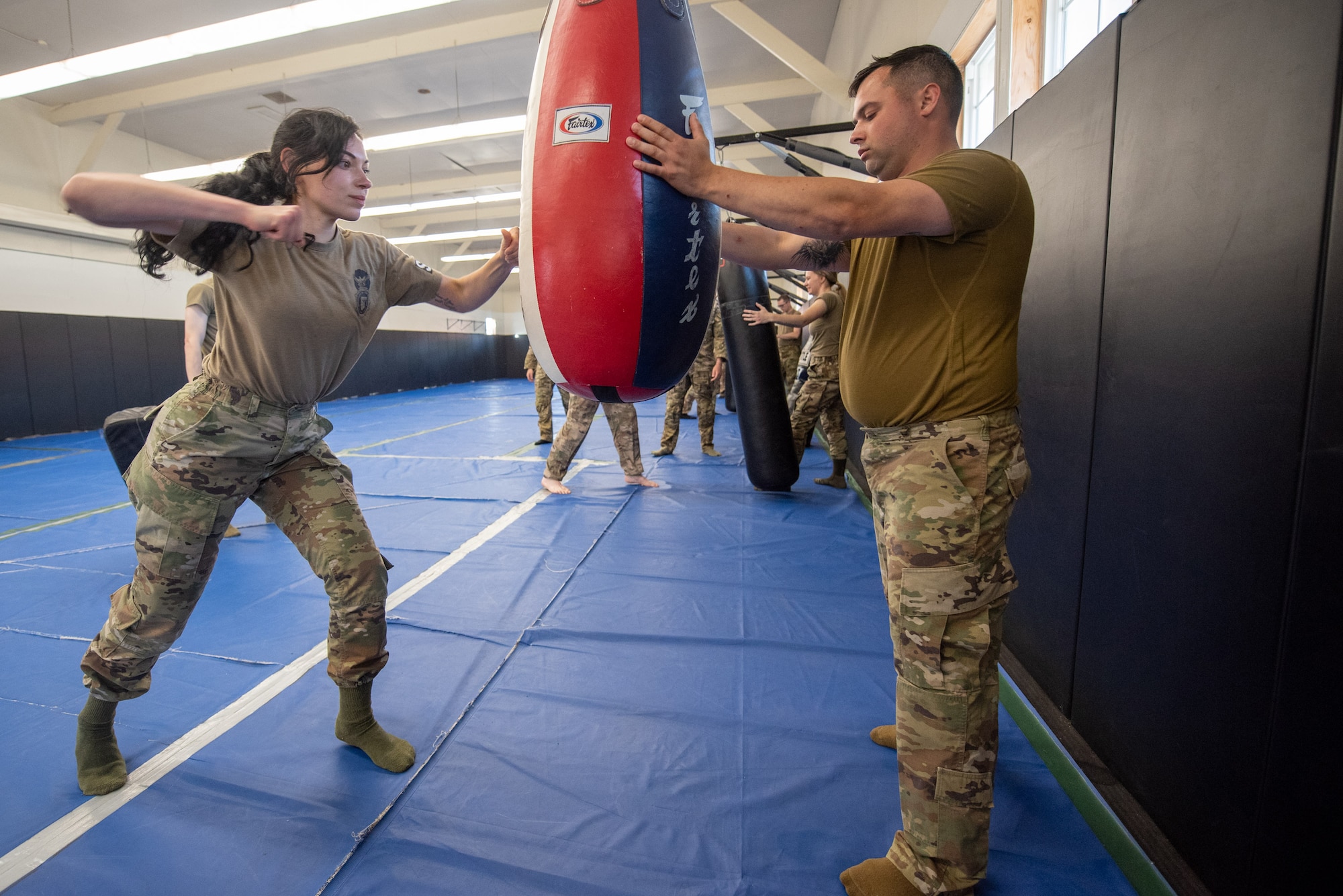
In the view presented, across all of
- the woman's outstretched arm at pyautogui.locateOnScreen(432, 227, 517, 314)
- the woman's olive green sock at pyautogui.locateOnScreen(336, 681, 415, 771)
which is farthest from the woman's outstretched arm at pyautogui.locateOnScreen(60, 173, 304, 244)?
the woman's olive green sock at pyautogui.locateOnScreen(336, 681, 415, 771)

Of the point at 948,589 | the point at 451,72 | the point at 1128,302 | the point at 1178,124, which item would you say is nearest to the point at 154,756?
the point at 948,589

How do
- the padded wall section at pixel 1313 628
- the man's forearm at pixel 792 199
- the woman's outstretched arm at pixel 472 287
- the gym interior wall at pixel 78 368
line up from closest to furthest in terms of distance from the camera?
1. the padded wall section at pixel 1313 628
2. the man's forearm at pixel 792 199
3. the woman's outstretched arm at pixel 472 287
4. the gym interior wall at pixel 78 368

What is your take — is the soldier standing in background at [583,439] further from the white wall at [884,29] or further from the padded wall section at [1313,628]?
the padded wall section at [1313,628]

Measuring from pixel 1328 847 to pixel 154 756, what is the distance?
2.36m

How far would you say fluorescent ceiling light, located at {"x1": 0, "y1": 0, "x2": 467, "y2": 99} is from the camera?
4762 mm

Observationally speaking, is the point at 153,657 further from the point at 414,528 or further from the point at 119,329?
the point at 119,329

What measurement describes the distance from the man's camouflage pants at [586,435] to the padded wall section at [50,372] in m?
7.15

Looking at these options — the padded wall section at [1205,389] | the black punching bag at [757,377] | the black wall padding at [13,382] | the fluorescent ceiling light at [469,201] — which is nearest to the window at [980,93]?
the black punching bag at [757,377]

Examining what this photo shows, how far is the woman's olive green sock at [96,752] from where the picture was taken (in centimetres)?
149

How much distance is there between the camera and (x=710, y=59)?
302 inches

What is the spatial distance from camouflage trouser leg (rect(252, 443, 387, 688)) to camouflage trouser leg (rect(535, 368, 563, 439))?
4270 mm

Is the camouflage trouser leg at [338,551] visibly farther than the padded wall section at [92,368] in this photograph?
No

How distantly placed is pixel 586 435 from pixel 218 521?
2.97 meters

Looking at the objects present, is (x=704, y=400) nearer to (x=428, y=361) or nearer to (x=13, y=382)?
(x=13, y=382)
